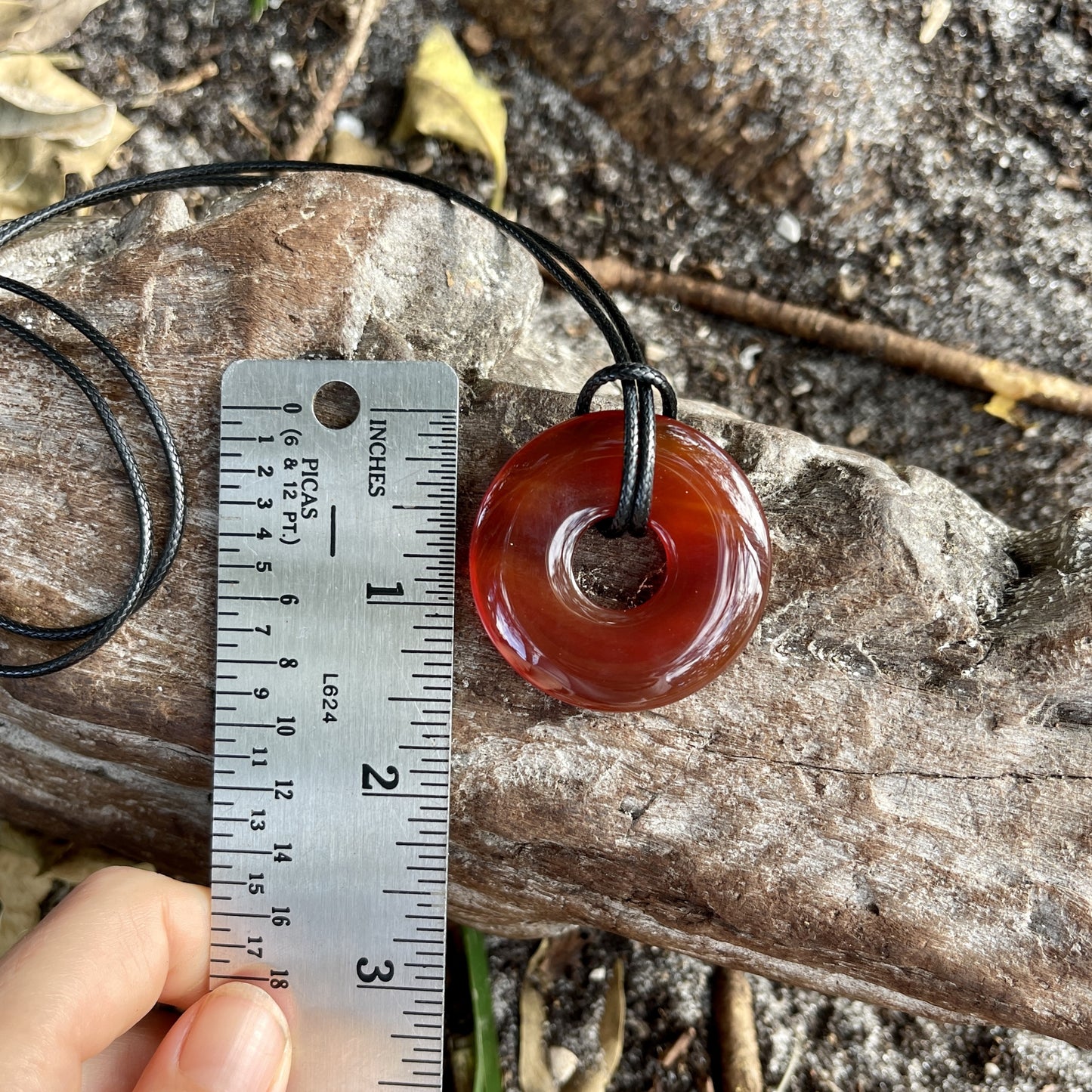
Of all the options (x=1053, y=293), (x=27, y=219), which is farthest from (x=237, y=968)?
(x=1053, y=293)

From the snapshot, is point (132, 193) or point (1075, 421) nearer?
point (132, 193)

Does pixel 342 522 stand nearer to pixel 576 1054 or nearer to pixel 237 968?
pixel 237 968

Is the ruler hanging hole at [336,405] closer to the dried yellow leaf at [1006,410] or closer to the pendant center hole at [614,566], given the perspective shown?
the pendant center hole at [614,566]

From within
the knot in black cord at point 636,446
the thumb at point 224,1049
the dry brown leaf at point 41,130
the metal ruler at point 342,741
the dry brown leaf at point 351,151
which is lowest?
the thumb at point 224,1049

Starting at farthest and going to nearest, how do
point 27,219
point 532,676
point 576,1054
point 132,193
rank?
1. point 576,1054
2. point 132,193
3. point 27,219
4. point 532,676

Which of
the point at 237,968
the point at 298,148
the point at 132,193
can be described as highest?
the point at 298,148

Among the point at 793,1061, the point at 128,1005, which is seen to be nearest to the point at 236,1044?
the point at 128,1005

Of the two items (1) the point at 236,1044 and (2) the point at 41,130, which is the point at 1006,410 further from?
(2) the point at 41,130

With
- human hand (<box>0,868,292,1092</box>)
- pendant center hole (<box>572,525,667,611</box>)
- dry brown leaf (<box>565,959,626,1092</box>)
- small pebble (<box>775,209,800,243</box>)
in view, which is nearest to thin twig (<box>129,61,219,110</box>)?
small pebble (<box>775,209,800,243</box>)

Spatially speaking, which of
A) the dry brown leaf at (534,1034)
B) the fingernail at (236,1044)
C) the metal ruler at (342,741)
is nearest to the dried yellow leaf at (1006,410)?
the metal ruler at (342,741)
